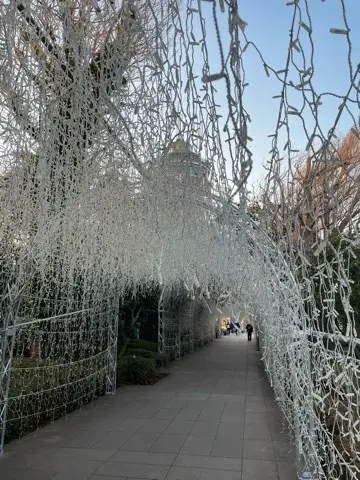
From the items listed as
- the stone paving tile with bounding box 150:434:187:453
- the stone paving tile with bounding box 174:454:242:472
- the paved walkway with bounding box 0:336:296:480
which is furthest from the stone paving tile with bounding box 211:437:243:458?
the stone paving tile with bounding box 150:434:187:453

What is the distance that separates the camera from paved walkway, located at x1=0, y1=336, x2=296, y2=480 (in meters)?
3.78

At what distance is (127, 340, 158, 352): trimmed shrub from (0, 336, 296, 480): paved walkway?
3.32 meters

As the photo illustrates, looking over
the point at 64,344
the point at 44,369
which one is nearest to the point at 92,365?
the point at 64,344

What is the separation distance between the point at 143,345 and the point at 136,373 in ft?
8.93

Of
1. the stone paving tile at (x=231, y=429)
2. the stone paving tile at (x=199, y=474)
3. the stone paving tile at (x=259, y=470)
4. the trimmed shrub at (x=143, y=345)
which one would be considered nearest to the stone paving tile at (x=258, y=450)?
the stone paving tile at (x=259, y=470)

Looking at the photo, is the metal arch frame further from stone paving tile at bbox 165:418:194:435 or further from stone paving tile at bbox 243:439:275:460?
stone paving tile at bbox 243:439:275:460

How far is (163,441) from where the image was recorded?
4.74 m

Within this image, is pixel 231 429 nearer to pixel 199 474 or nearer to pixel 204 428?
pixel 204 428

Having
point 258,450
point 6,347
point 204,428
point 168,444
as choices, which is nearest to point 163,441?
point 168,444

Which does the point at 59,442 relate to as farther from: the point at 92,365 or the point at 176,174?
the point at 176,174

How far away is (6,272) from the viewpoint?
13.0 ft

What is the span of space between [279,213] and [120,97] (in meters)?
0.49

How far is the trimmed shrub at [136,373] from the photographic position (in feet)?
27.7

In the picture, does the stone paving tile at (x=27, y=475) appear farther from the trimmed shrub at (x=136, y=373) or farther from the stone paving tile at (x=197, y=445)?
the trimmed shrub at (x=136, y=373)
